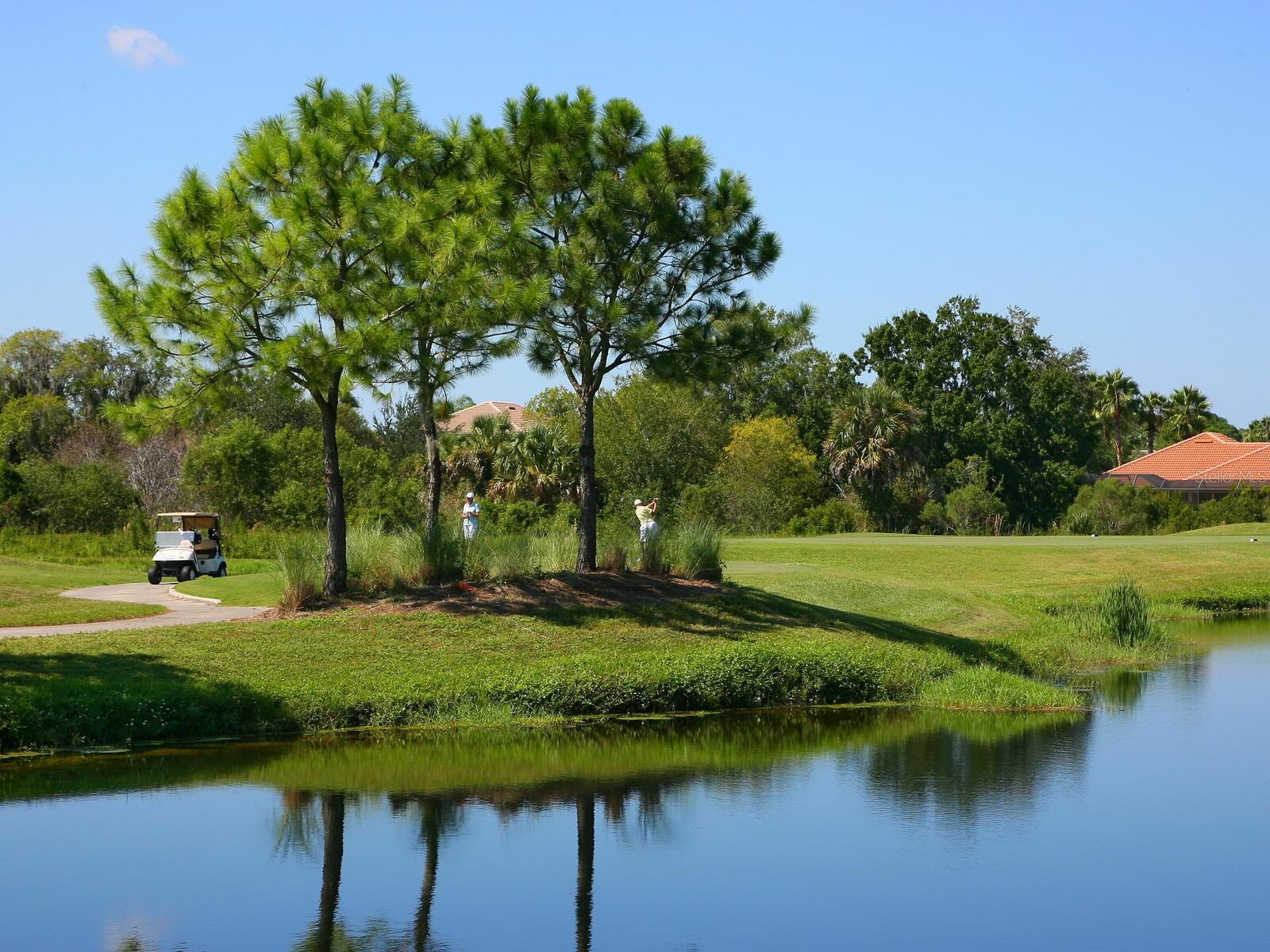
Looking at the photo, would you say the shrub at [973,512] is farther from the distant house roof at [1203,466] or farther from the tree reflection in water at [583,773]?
the tree reflection in water at [583,773]

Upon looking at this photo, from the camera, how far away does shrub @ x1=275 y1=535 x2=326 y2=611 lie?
22078 millimetres

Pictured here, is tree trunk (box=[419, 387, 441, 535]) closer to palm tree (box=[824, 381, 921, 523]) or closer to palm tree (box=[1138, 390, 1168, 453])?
palm tree (box=[824, 381, 921, 523])

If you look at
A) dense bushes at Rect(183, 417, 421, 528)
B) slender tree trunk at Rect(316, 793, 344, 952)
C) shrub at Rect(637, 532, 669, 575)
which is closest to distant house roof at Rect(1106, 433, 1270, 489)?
dense bushes at Rect(183, 417, 421, 528)

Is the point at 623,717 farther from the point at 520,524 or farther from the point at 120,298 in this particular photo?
the point at 520,524

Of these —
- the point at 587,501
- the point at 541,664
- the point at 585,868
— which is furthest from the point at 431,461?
the point at 585,868

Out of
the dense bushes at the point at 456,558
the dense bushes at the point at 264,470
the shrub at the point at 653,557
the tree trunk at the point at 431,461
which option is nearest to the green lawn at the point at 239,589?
the dense bushes at the point at 456,558

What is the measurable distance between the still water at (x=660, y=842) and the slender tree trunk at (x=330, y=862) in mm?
39

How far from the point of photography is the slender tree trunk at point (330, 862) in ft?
33.9

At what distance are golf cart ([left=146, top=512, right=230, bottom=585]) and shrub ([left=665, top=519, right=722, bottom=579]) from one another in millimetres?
12395

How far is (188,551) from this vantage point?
107ft

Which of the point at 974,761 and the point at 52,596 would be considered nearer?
the point at 974,761

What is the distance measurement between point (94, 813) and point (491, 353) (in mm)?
12334

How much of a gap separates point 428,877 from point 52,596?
729 inches

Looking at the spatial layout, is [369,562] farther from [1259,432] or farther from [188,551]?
[1259,432]
